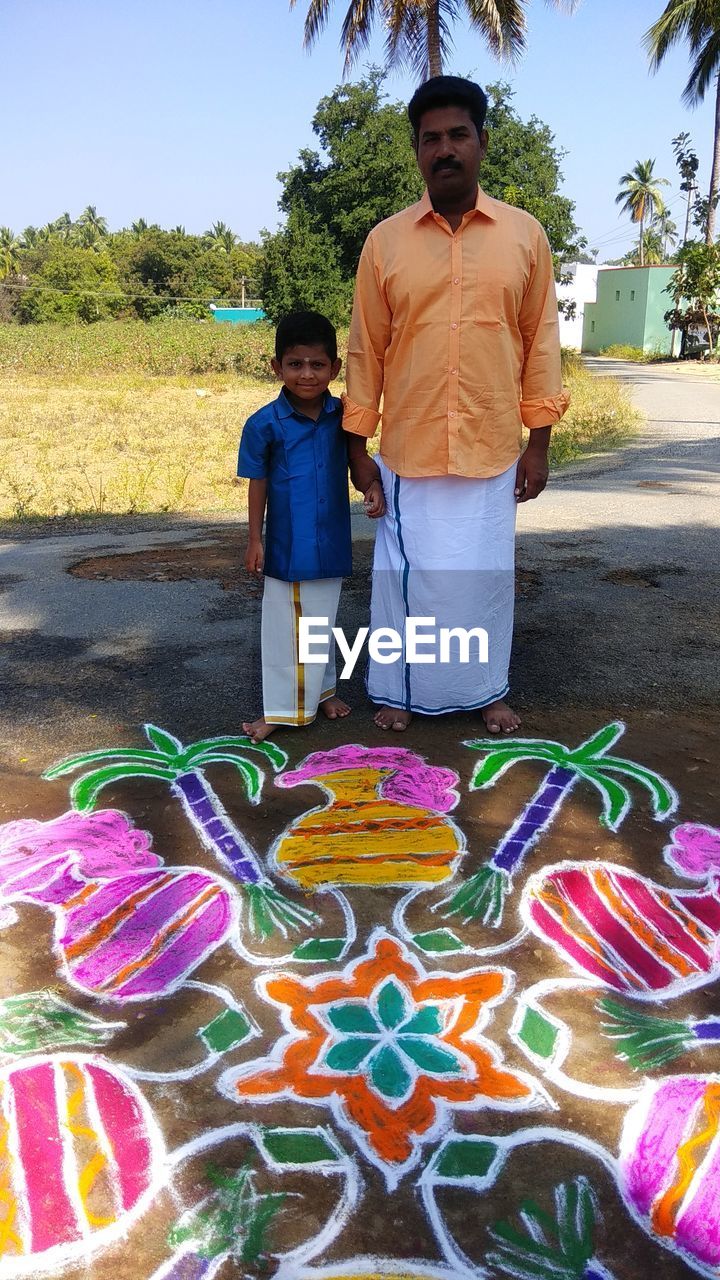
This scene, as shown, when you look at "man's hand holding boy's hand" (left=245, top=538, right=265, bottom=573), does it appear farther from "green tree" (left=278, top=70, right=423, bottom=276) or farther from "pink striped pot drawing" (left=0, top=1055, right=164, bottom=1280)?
"green tree" (left=278, top=70, right=423, bottom=276)

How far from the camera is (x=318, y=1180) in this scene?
158 cm

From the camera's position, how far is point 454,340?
9.32ft

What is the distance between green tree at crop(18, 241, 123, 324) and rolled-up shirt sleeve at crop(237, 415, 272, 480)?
42154mm

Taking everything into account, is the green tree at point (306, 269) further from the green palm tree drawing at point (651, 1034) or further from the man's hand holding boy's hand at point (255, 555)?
the green palm tree drawing at point (651, 1034)

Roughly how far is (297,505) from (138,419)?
14.2 meters

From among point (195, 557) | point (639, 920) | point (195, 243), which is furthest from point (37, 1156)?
point (195, 243)

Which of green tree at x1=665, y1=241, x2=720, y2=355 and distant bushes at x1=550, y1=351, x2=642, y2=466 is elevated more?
green tree at x1=665, y1=241, x2=720, y2=355

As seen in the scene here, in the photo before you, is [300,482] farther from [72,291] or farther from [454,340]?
[72,291]

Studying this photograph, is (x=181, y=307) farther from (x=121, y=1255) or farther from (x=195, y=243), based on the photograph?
(x=121, y=1255)

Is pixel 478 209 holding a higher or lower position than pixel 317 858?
higher

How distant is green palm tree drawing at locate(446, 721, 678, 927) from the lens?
233 centimetres

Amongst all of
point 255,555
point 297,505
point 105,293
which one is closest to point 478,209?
point 297,505

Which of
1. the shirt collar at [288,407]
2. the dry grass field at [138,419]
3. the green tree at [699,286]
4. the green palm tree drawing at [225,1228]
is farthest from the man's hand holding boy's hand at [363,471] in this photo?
the green tree at [699,286]

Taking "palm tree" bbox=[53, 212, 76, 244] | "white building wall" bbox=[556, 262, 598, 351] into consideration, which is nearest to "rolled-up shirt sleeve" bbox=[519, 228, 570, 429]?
"white building wall" bbox=[556, 262, 598, 351]
